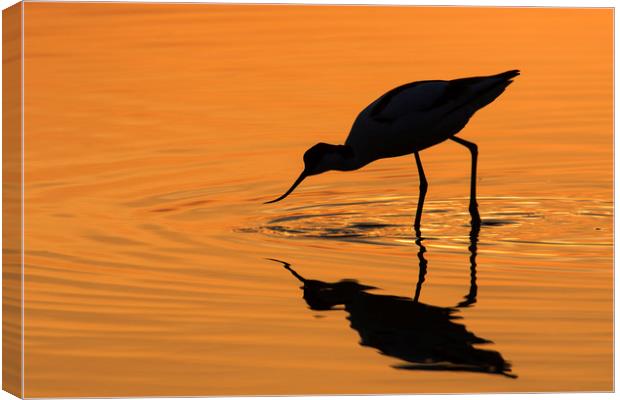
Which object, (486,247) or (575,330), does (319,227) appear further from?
(575,330)

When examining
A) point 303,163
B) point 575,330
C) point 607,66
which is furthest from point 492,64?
point 575,330

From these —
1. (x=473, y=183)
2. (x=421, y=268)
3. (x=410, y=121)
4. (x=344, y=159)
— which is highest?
(x=410, y=121)

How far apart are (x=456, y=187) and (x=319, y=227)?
1.76 m

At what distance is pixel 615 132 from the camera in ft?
34.1

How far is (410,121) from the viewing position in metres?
11.5

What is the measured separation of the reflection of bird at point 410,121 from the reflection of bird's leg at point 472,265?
35 centimetres

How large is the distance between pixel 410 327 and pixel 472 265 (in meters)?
1.54

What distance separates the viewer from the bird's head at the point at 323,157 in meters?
11.8

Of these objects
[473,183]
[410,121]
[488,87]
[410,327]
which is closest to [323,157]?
[410,121]

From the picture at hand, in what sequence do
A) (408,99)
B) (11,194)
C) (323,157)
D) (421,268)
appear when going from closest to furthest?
(11,194) → (421,268) → (408,99) → (323,157)

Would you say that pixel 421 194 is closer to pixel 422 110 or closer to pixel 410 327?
pixel 422 110

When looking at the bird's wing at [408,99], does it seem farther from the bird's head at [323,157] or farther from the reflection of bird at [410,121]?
the bird's head at [323,157]

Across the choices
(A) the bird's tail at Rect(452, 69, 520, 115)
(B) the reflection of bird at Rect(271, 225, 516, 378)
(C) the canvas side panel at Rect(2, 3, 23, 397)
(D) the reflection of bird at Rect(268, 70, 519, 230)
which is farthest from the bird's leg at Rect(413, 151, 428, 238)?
(C) the canvas side panel at Rect(2, 3, 23, 397)

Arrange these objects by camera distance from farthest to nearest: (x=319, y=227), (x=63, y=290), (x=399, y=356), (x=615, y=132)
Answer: (x=319, y=227) < (x=615, y=132) < (x=63, y=290) < (x=399, y=356)
